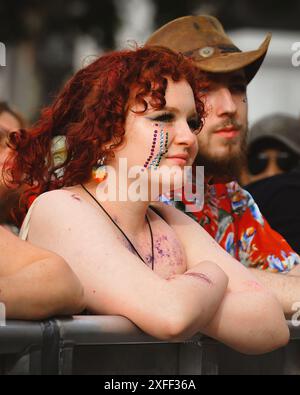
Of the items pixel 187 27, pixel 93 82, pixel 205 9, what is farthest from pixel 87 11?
pixel 93 82

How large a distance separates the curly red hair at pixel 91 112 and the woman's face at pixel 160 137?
0.08 ft

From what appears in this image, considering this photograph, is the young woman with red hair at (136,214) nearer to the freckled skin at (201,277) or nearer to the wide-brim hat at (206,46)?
the freckled skin at (201,277)

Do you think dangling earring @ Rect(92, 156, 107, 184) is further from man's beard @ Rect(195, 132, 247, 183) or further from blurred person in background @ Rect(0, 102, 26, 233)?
man's beard @ Rect(195, 132, 247, 183)

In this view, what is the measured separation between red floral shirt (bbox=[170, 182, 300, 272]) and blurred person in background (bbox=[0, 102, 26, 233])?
702 mm

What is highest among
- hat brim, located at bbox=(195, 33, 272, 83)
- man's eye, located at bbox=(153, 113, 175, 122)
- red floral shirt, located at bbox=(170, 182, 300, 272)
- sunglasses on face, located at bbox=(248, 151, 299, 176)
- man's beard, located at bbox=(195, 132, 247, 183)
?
man's eye, located at bbox=(153, 113, 175, 122)

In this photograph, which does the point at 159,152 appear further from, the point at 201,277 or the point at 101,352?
the point at 101,352

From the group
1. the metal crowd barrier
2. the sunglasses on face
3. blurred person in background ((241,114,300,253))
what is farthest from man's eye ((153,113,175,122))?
the sunglasses on face

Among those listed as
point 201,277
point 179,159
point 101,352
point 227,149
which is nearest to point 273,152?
point 227,149

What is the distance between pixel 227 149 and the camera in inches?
153

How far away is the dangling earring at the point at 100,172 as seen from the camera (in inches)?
111

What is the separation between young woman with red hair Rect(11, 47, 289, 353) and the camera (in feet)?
8.00

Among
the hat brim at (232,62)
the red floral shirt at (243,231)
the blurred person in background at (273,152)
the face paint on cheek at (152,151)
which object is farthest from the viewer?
the blurred person in background at (273,152)

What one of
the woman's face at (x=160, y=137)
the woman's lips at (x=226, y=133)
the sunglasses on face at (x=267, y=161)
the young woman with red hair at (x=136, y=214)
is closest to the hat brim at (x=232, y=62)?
the woman's lips at (x=226, y=133)

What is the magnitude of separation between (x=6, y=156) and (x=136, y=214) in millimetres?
637
